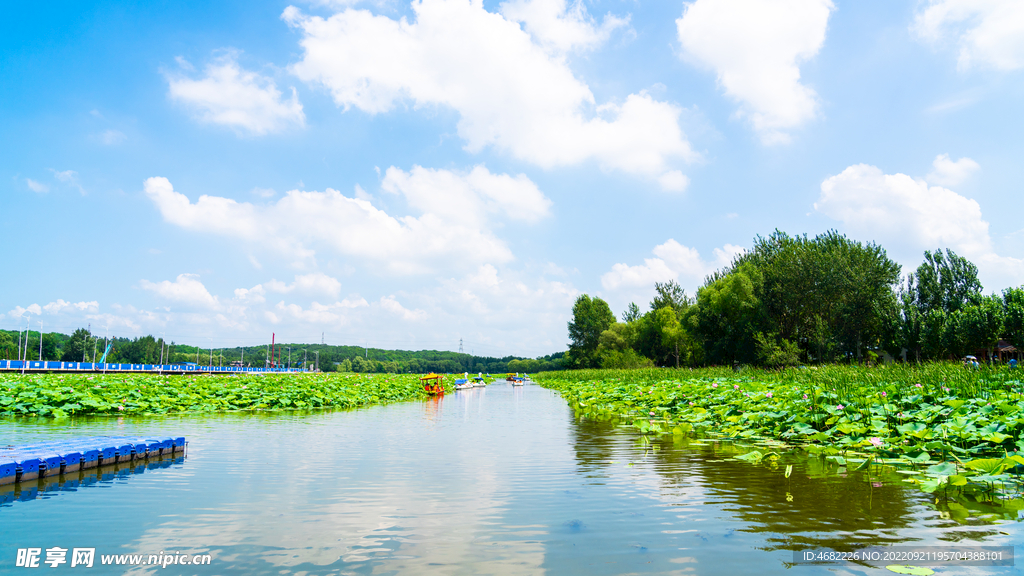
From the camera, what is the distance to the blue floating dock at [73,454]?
6.22 metres

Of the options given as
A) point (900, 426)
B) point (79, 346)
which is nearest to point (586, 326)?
point (900, 426)

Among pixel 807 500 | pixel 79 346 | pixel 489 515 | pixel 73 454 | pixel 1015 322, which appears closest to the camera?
pixel 489 515

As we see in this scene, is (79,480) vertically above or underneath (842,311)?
underneath

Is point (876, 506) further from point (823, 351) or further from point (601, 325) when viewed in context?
point (601, 325)

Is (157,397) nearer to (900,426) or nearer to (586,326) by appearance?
(900,426)

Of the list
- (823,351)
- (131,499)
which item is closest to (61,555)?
(131,499)

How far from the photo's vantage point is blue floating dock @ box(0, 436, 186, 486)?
6.22 m

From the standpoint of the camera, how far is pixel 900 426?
7.50m

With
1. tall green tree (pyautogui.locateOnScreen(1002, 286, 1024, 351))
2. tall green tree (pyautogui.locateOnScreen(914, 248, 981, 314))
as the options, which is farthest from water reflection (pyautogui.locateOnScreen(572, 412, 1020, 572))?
tall green tree (pyautogui.locateOnScreen(914, 248, 981, 314))

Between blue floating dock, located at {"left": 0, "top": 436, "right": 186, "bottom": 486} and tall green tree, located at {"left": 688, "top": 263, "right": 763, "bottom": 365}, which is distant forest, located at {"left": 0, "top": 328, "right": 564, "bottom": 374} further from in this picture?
blue floating dock, located at {"left": 0, "top": 436, "right": 186, "bottom": 486}

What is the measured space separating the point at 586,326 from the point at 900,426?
84.8 metres

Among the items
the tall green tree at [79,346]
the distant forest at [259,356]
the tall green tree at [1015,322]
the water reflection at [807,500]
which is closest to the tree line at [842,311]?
the tall green tree at [1015,322]

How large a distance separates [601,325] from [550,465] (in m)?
84.6

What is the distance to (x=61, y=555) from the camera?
13.3 ft
